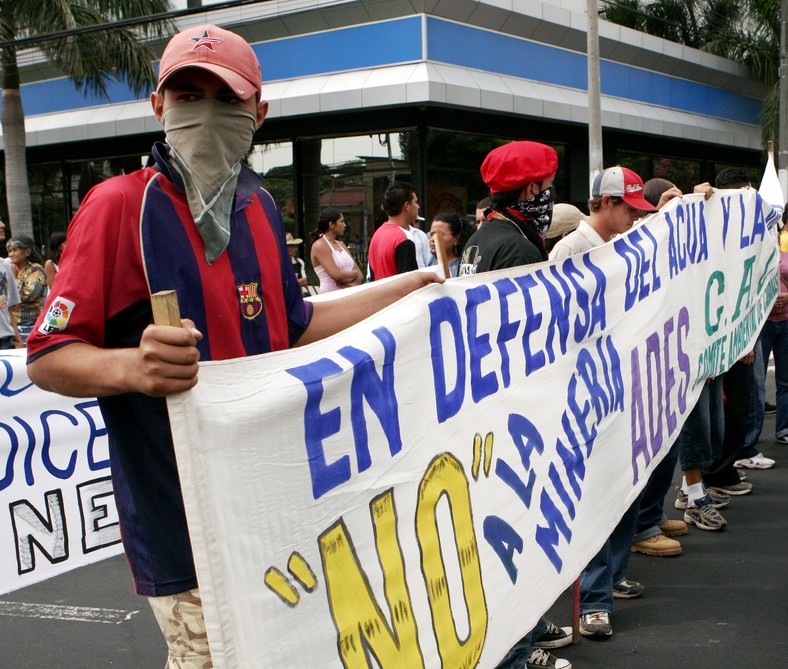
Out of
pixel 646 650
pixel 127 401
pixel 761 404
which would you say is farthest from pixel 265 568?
pixel 761 404

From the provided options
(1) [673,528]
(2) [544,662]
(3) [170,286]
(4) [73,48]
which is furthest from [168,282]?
(4) [73,48]

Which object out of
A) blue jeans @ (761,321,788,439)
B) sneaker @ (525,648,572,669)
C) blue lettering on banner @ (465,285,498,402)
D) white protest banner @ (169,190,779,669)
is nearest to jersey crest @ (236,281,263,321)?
white protest banner @ (169,190,779,669)

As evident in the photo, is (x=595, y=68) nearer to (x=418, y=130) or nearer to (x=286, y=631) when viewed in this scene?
(x=418, y=130)

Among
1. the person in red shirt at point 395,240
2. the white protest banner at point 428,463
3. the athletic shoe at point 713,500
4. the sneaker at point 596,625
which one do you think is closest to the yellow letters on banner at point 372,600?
the white protest banner at point 428,463

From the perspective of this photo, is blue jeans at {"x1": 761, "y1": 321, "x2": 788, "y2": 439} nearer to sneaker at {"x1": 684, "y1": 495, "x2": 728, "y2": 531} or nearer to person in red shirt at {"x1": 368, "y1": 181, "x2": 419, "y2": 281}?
sneaker at {"x1": 684, "y1": 495, "x2": 728, "y2": 531}

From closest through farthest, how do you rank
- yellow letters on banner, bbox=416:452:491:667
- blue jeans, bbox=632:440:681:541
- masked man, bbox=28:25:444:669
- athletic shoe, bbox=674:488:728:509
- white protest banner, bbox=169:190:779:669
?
white protest banner, bbox=169:190:779:669
masked man, bbox=28:25:444:669
yellow letters on banner, bbox=416:452:491:667
blue jeans, bbox=632:440:681:541
athletic shoe, bbox=674:488:728:509

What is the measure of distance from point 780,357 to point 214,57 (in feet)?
21.7

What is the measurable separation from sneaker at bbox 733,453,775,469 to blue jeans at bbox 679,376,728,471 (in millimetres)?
1594

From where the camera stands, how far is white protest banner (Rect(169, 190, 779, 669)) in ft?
5.77

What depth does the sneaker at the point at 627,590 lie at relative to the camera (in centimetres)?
468

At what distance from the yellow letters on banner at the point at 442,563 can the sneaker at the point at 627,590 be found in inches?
91.3

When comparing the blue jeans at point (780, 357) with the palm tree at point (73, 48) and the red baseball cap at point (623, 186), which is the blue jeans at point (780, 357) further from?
the palm tree at point (73, 48)

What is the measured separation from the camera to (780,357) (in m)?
7.62

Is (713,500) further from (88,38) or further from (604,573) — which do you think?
(88,38)
